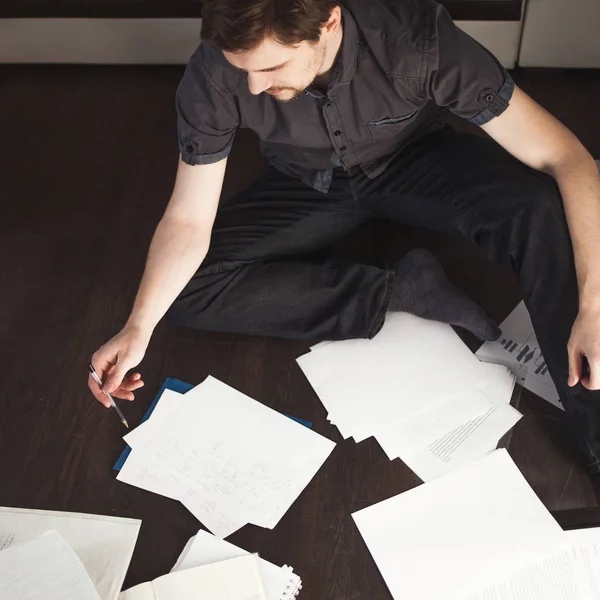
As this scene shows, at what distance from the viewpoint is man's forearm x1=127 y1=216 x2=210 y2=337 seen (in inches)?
52.3

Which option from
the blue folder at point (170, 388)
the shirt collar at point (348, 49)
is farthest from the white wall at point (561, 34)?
the blue folder at point (170, 388)

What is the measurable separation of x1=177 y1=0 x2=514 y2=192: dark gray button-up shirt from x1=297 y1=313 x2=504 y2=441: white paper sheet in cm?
35

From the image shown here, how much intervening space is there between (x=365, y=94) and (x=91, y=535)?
37.0 inches

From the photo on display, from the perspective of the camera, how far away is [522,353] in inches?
60.1

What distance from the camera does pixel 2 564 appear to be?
1279 millimetres

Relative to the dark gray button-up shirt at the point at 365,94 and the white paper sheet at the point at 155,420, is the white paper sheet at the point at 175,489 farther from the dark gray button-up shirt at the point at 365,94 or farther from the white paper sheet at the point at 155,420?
the dark gray button-up shirt at the point at 365,94

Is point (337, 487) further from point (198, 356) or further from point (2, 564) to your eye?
point (2, 564)

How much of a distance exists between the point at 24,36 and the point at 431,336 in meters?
1.54

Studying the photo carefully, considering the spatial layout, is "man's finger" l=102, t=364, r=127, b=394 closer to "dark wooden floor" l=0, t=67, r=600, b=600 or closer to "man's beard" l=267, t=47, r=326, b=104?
"dark wooden floor" l=0, t=67, r=600, b=600

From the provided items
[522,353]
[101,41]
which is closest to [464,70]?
[522,353]

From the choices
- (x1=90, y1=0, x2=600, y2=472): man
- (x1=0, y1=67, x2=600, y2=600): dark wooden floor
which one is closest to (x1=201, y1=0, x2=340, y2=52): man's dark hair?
(x1=90, y1=0, x2=600, y2=472): man

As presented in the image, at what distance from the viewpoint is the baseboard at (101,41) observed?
213cm

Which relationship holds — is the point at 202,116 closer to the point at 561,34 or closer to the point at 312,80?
the point at 312,80

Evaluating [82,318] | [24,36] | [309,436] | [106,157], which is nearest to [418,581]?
[309,436]
